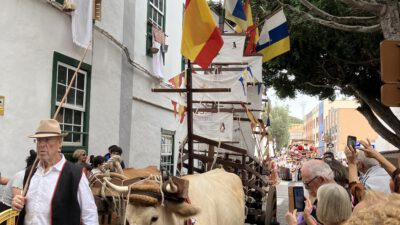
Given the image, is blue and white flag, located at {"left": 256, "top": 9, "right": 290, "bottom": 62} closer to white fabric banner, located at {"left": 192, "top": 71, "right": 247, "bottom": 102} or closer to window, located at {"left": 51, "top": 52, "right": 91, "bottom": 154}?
white fabric banner, located at {"left": 192, "top": 71, "right": 247, "bottom": 102}

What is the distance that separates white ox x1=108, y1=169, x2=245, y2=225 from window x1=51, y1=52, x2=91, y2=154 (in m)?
3.07

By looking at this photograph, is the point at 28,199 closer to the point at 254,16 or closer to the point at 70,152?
the point at 70,152

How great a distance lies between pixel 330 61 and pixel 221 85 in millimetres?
6209

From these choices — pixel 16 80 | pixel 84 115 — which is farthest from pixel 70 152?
pixel 16 80

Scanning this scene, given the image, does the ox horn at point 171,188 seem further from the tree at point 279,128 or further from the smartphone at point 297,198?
the tree at point 279,128

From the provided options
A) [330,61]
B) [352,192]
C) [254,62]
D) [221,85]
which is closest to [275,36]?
[221,85]

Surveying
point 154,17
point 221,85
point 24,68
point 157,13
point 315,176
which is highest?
point 157,13

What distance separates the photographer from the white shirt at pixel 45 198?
3.95 metres

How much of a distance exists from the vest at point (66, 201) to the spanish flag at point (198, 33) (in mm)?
4033

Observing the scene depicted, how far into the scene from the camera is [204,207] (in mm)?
5473

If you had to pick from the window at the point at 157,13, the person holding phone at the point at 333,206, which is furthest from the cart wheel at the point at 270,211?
the window at the point at 157,13

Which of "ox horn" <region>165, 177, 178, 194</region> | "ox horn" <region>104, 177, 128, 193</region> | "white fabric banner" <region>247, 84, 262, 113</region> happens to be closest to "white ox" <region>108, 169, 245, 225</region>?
"ox horn" <region>165, 177, 178, 194</region>

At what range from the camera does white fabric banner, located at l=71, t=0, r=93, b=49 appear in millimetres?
8766

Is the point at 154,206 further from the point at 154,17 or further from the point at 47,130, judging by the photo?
the point at 154,17
